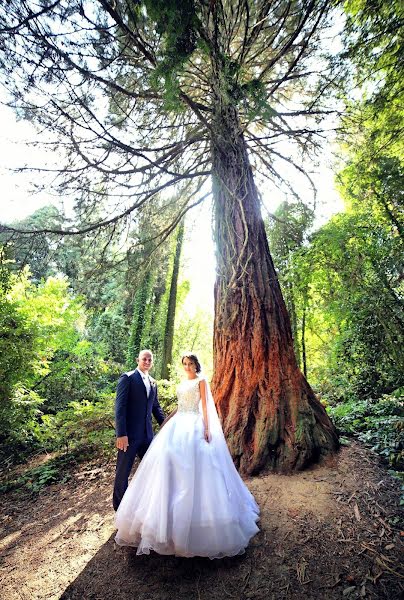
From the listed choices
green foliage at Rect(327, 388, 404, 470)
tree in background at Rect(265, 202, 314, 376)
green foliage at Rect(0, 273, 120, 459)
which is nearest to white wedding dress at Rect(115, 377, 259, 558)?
green foliage at Rect(327, 388, 404, 470)

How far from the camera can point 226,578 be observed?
2.19m

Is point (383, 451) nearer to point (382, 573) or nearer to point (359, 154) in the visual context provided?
point (382, 573)

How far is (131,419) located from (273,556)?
1.83 metres

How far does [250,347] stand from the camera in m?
3.76

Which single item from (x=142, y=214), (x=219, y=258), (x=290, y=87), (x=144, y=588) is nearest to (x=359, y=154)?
(x=290, y=87)

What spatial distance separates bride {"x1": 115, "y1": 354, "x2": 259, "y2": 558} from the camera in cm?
223

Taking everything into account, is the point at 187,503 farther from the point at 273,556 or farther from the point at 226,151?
the point at 226,151

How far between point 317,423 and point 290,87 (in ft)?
21.2

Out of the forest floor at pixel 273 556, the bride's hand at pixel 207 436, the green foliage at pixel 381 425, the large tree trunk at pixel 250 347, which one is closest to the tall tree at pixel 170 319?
the large tree trunk at pixel 250 347

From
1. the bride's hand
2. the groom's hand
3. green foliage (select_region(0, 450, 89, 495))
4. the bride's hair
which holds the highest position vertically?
the bride's hair

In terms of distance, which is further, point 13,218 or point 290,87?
point 13,218

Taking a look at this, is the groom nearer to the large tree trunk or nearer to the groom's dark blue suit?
the groom's dark blue suit

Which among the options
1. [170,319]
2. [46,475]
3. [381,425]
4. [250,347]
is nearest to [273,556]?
[250,347]

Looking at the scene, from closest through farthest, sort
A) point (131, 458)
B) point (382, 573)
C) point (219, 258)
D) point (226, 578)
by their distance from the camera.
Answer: point (382, 573)
point (226, 578)
point (131, 458)
point (219, 258)
